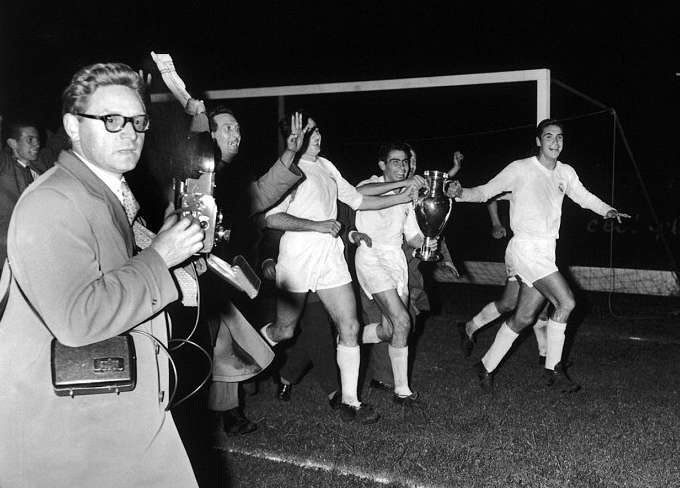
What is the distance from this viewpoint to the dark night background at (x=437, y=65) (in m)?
16.5

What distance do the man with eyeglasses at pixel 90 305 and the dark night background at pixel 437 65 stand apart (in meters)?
14.4

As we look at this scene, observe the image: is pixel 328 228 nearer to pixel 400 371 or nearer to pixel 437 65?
pixel 400 371

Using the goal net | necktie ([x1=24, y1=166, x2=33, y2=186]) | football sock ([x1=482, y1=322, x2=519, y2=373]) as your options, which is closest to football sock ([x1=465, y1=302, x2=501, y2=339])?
football sock ([x1=482, y1=322, x2=519, y2=373])

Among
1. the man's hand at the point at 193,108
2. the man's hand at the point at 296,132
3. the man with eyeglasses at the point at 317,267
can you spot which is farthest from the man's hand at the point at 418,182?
the man's hand at the point at 193,108

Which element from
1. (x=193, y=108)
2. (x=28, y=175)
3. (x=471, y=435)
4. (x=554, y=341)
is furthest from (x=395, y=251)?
(x=28, y=175)

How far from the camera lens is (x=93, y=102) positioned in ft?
6.79

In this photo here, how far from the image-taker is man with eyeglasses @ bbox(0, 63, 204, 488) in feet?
6.05

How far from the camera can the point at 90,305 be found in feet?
6.01

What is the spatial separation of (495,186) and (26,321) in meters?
4.80

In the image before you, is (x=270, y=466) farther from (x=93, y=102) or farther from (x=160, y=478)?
(x=93, y=102)

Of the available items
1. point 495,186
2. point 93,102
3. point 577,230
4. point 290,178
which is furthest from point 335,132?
point 93,102

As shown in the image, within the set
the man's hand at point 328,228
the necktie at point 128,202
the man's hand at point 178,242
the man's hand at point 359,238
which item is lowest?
the man's hand at point 359,238

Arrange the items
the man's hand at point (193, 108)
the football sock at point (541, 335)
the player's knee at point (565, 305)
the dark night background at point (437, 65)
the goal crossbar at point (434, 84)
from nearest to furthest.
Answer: the man's hand at point (193, 108) < the player's knee at point (565, 305) < the football sock at point (541, 335) < the goal crossbar at point (434, 84) < the dark night background at point (437, 65)

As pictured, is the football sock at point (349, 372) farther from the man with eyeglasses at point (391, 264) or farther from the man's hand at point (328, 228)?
the man's hand at point (328, 228)
